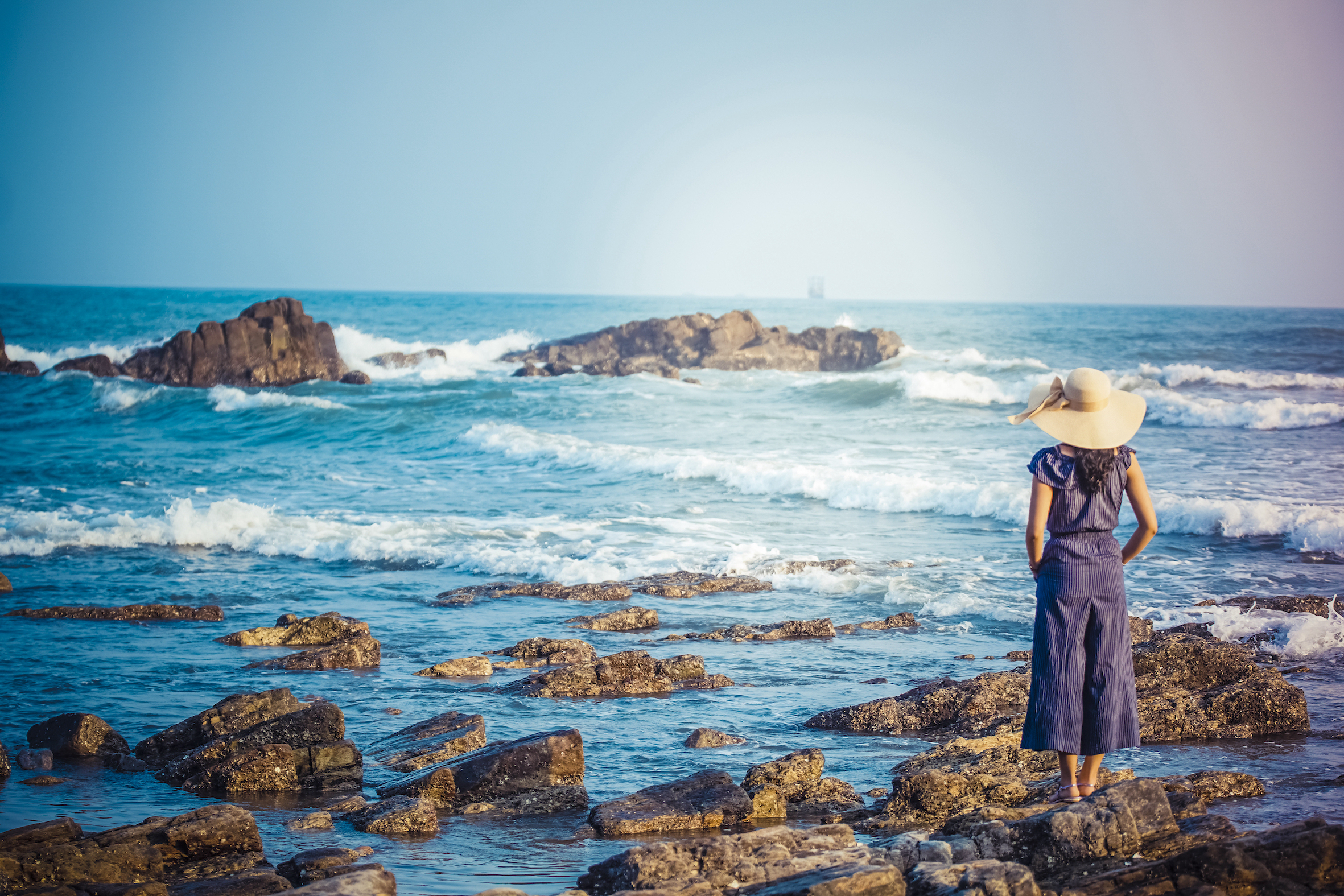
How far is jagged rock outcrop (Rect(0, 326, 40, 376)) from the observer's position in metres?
41.2

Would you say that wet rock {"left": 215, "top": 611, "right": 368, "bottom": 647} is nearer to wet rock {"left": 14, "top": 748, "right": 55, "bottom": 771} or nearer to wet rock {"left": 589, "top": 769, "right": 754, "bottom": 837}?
wet rock {"left": 14, "top": 748, "right": 55, "bottom": 771}

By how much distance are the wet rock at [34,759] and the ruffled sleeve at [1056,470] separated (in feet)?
20.7

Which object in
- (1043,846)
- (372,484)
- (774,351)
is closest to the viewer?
(1043,846)

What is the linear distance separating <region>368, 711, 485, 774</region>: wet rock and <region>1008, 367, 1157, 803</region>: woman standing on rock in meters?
3.62

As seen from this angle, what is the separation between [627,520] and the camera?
632 inches

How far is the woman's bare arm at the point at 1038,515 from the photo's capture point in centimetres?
458

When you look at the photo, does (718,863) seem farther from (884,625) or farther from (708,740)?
(884,625)

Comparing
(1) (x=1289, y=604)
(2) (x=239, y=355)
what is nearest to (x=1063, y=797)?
(1) (x=1289, y=604)

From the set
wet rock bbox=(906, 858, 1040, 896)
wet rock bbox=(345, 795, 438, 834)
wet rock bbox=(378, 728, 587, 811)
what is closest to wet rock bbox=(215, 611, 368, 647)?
wet rock bbox=(378, 728, 587, 811)

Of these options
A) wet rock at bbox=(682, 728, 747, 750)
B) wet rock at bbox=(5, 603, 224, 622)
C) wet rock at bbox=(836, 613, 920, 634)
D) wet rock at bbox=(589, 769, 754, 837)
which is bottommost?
wet rock at bbox=(5, 603, 224, 622)

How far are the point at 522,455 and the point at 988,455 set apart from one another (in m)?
10.7

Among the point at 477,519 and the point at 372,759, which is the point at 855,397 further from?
the point at 372,759

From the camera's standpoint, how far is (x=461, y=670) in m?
8.66

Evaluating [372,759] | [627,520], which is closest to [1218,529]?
[627,520]
